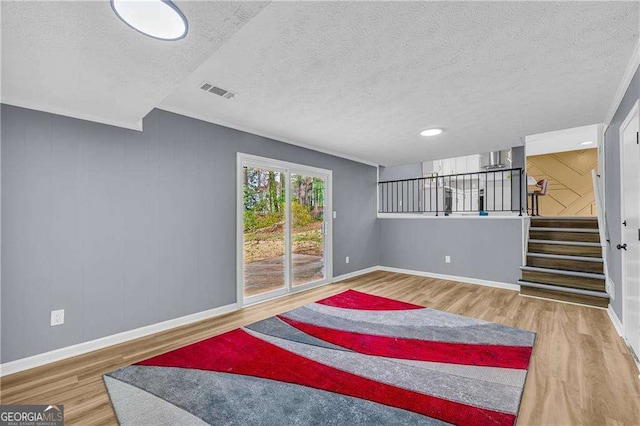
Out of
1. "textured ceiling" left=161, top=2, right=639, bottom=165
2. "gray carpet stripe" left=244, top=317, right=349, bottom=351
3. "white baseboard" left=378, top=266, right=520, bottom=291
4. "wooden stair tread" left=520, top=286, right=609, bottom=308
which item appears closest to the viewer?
"textured ceiling" left=161, top=2, right=639, bottom=165

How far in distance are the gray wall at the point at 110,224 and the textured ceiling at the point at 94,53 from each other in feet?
1.37

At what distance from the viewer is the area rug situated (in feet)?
5.64

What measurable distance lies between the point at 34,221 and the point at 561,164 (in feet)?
33.2

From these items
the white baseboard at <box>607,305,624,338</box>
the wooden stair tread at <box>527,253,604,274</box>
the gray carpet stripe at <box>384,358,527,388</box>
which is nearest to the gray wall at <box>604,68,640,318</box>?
the white baseboard at <box>607,305,624,338</box>

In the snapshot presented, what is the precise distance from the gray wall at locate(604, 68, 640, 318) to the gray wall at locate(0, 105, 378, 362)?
4108mm

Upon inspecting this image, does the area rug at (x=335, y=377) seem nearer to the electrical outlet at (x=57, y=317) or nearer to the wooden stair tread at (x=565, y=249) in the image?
the electrical outlet at (x=57, y=317)

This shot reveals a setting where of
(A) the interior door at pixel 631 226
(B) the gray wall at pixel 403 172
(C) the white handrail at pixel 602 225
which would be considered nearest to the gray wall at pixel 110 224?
(A) the interior door at pixel 631 226

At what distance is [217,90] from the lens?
8.63 ft

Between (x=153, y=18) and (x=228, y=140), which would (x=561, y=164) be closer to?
(x=228, y=140)

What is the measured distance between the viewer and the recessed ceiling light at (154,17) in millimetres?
1243

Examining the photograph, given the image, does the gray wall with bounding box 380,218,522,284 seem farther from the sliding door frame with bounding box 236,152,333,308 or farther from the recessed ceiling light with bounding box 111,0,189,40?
the recessed ceiling light with bounding box 111,0,189,40

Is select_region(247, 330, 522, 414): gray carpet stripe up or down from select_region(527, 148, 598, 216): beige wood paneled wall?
down

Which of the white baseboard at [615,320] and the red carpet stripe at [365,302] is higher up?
the white baseboard at [615,320]

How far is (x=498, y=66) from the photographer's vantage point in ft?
7.25
